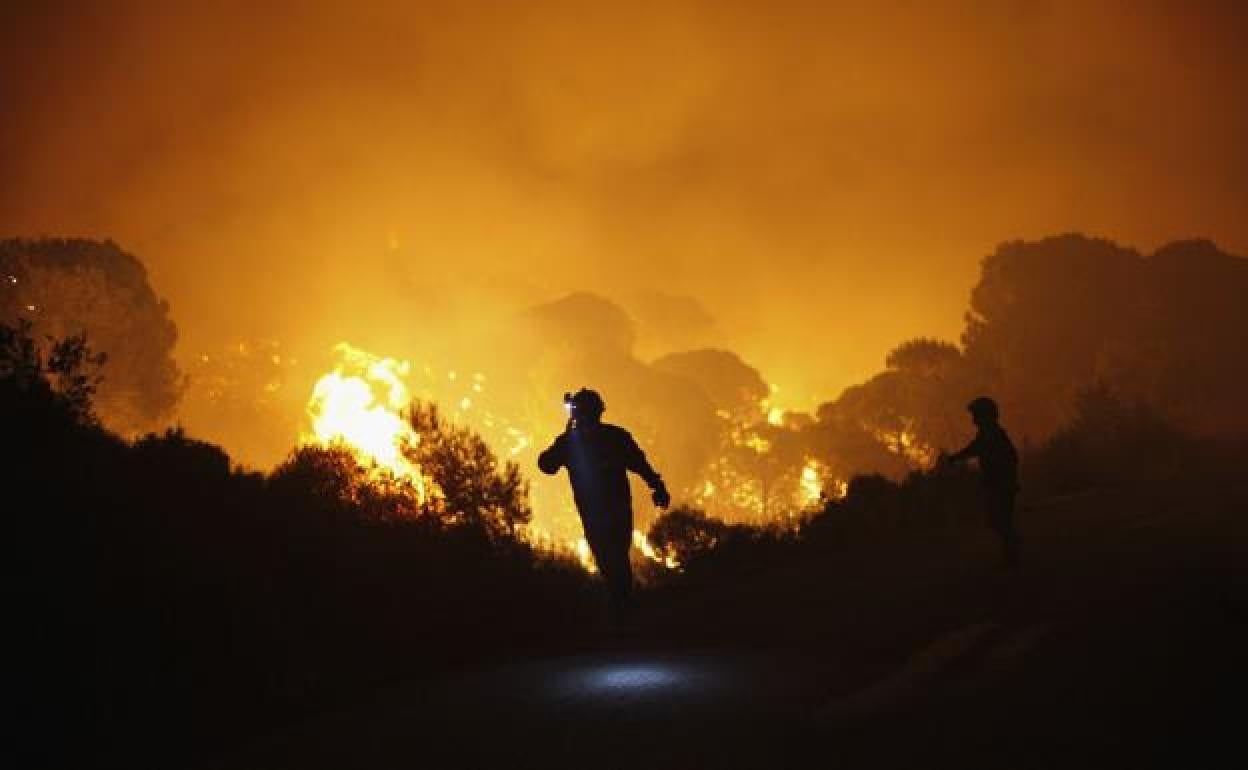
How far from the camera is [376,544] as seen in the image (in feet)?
38.0

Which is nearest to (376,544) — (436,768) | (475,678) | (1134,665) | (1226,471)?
(475,678)

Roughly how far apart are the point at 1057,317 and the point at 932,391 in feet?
28.8

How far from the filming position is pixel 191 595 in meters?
7.84

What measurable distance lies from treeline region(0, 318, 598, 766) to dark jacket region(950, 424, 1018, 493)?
4.93 m

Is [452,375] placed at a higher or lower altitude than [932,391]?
higher

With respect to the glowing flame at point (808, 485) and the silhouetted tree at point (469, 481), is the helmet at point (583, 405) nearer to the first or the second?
the silhouetted tree at point (469, 481)

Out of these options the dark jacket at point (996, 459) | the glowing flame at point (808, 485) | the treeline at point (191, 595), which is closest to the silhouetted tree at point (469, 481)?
the treeline at point (191, 595)

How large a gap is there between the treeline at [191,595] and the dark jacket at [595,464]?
5.41 ft

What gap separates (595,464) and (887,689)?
4272mm

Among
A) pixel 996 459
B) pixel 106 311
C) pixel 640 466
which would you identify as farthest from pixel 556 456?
pixel 106 311

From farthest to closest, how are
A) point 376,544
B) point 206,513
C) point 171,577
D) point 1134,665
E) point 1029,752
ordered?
point 376,544 → point 206,513 → point 171,577 → point 1134,665 → point 1029,752

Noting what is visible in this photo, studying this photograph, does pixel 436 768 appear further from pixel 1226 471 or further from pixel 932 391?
pixel 932 391

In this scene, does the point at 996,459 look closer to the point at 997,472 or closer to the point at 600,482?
the point at 997,472

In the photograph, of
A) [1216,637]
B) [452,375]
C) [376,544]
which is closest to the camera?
[1216,637]
